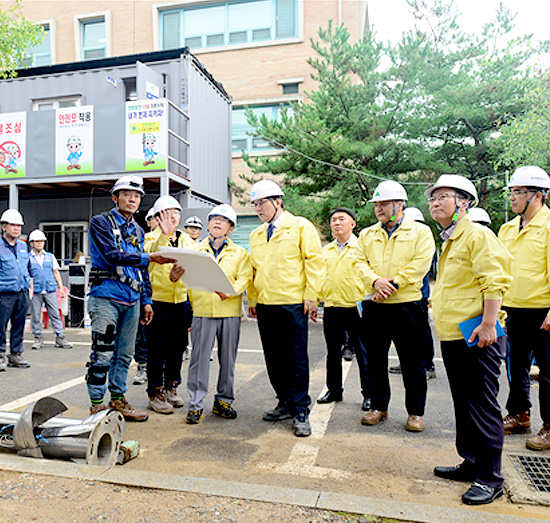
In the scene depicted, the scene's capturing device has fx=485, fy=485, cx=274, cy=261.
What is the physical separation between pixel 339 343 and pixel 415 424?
123cm

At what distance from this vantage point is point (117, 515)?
276cm

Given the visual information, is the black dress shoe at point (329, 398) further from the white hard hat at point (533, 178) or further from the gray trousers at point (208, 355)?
the white hard hat at point (533, 178)

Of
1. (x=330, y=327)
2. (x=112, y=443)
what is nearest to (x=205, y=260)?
(x=112, y=443)

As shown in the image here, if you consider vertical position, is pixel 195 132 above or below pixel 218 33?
below

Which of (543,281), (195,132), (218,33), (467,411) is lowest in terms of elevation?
(467,411)

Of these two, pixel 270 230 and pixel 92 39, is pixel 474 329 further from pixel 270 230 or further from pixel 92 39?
pixel 92 39

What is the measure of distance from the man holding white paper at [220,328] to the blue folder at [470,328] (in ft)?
6.79

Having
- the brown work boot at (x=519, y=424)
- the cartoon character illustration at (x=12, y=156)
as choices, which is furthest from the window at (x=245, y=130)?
the brown work boot at (x=519, y=424)

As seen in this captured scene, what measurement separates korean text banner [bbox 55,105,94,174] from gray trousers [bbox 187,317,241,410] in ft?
29.2

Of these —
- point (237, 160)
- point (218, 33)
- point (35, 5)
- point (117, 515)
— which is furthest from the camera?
point (35, 5)

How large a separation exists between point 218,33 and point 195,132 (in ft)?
29.7

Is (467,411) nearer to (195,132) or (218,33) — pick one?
(195,132)

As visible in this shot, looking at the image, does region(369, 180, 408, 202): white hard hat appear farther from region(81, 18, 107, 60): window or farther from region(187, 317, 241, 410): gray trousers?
region(81, 18, 107, 60): window

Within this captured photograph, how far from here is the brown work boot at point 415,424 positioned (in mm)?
4262
